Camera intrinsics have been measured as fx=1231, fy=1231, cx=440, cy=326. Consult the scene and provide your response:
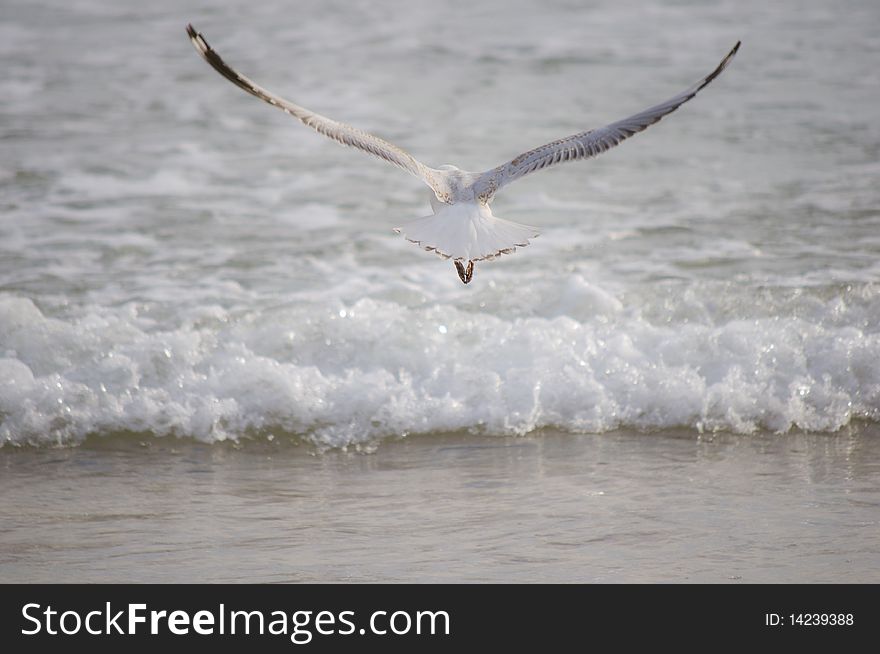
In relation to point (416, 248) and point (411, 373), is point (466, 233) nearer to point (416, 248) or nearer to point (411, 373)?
point (411, 373)

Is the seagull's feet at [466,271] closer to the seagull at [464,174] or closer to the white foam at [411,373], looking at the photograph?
the seagull at [464,174]

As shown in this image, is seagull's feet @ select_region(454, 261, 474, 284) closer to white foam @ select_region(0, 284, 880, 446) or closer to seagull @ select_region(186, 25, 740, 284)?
seagull @ select_region(186, 25, 740, 284)

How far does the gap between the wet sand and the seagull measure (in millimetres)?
1006

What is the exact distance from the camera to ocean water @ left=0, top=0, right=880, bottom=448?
5.98m

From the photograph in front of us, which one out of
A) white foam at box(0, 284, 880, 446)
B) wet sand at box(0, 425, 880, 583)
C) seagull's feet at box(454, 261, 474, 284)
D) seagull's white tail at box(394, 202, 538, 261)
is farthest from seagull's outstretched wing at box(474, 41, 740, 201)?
wet sand at box(0, 425, 880, 583)

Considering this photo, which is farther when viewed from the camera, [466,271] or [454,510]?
[466,271]

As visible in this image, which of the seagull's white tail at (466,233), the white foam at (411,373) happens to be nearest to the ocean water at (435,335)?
the white foam at (411,373)

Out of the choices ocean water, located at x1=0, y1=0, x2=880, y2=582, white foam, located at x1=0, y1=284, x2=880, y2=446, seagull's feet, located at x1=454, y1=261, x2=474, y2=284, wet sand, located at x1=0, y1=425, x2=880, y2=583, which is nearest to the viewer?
wet sand, located at x1=0, y1=425, x2=880, y2=583

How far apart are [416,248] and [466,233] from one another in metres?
2.97

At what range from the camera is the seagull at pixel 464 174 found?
17.4ft

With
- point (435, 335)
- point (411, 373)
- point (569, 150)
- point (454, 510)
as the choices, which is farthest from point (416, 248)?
point (454, 510)

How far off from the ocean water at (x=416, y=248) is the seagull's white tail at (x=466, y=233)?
0.99m

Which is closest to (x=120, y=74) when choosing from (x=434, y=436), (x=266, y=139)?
(x=266, y=139)

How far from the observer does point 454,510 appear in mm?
4750
